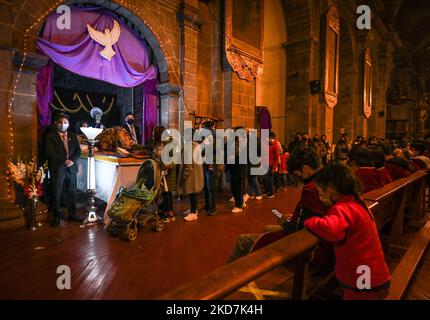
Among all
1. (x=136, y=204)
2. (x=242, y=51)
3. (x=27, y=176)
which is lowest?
(x=136, y=204)

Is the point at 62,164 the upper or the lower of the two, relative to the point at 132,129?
lower

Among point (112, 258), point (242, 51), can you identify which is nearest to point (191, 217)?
point (112, 258)

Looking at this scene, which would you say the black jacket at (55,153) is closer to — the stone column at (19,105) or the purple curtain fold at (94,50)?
the stone column at (19,105)

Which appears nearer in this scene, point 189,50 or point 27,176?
point 27,176

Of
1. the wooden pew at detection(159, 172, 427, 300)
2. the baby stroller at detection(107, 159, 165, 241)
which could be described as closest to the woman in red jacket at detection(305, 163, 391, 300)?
the wooden pew at detection(159, 172, 427, 300)

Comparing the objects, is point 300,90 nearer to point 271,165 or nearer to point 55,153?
point 271,165

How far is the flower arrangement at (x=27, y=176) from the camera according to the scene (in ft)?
13.4

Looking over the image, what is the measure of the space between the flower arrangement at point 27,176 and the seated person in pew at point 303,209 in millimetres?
3405

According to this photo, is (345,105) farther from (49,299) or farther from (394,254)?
(49,299)

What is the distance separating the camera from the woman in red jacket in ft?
5.54

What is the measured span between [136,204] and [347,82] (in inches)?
586

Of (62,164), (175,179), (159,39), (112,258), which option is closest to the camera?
(112,258)

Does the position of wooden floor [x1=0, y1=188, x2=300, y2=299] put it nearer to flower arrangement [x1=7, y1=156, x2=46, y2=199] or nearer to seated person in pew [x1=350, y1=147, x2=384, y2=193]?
flower arrangement [x1=7, y1=156, x2=46, y2=199]

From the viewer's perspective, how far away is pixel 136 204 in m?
3.97
